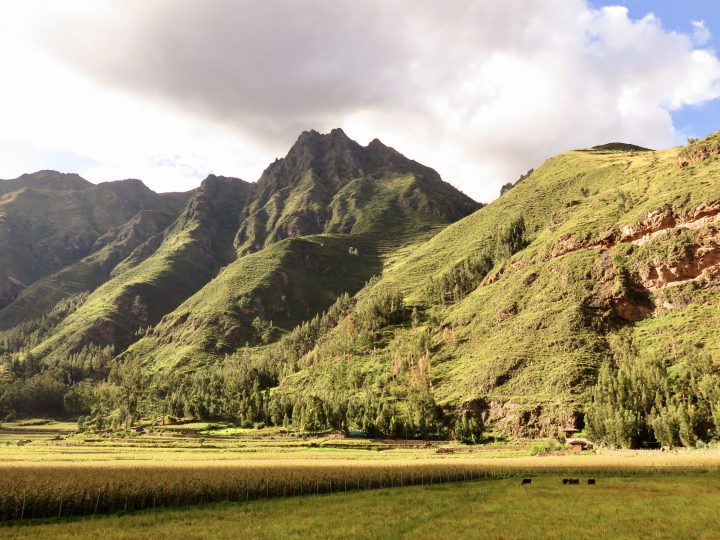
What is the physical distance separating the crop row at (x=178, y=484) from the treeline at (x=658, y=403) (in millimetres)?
34608

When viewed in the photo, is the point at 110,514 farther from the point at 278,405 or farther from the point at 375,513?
the point at 278,405

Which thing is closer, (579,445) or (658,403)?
(658,403)

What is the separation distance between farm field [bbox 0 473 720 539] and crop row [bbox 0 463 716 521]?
113 inches

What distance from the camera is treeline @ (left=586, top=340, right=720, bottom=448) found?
8800 centimetres

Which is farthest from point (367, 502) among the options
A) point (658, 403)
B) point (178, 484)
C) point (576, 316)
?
point (576, 316)

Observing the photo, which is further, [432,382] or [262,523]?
[432,382]

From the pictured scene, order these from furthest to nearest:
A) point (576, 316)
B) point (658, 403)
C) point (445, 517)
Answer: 1. point (576, 316)
2. point (658, 403)
3. point (445, 517)

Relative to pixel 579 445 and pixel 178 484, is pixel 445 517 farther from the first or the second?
pixel 579 445

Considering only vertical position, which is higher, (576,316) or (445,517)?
(576,316)

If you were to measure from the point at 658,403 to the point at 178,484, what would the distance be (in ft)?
305

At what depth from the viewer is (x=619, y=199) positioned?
7864 inches

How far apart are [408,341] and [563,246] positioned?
7251 cm

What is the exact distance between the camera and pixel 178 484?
45.5 m

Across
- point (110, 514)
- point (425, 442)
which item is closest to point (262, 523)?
point (110, 514)
